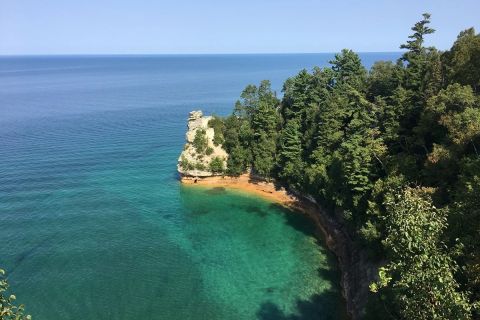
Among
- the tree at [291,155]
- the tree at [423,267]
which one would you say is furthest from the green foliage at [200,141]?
the tree at [423,267]

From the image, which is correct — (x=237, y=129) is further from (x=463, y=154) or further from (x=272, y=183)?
(x=463, y=154)

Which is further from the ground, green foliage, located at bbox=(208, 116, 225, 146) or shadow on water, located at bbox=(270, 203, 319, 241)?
green foliage, located at bbox=(208, 116, 225, 146)

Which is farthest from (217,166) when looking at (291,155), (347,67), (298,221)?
(347,67)

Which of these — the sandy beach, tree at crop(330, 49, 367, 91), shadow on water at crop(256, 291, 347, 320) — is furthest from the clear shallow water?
tree at crop(330, 49, 367, 91)

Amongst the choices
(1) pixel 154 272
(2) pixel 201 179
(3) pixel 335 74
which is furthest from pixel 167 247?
(3) pixel 335 74

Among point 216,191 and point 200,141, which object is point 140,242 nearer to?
point 216,191

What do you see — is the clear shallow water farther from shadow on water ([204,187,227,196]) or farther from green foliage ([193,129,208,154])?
green foliage ([193,129,208,154])

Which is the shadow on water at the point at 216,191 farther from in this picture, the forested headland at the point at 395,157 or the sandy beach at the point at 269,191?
the forested headland at the point at 395,157
